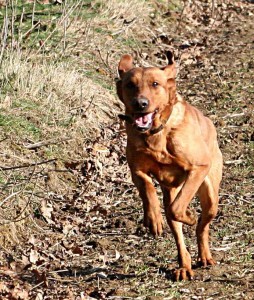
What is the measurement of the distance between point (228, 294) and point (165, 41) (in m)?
8.46

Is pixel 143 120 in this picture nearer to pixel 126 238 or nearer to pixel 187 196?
pixel 187 196

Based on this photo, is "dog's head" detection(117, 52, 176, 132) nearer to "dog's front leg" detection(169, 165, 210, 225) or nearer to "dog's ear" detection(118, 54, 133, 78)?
"dog's ear" detection(118, 54, 133, 78)

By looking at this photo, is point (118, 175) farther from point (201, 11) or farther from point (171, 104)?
point (201, 11)

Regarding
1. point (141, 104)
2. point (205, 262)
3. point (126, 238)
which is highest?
point (141, 104)

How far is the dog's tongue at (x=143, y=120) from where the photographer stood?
662 cm

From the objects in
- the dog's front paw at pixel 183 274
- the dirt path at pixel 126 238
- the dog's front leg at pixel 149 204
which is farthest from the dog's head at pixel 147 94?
the dirt path at pixel 126 238

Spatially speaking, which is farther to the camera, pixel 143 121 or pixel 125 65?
pixel 125 65

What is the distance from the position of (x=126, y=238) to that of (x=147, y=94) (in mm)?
1709

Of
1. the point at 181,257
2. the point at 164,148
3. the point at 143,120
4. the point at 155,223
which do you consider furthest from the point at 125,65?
the point at 181,257

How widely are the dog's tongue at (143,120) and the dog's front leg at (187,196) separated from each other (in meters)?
0.50

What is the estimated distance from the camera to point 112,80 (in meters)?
12.0

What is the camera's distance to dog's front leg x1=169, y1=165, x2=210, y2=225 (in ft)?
21.5

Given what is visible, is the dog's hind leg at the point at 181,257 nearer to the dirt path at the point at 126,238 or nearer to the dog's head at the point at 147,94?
the dirt path at the point at 126,238

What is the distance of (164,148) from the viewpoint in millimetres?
6727
